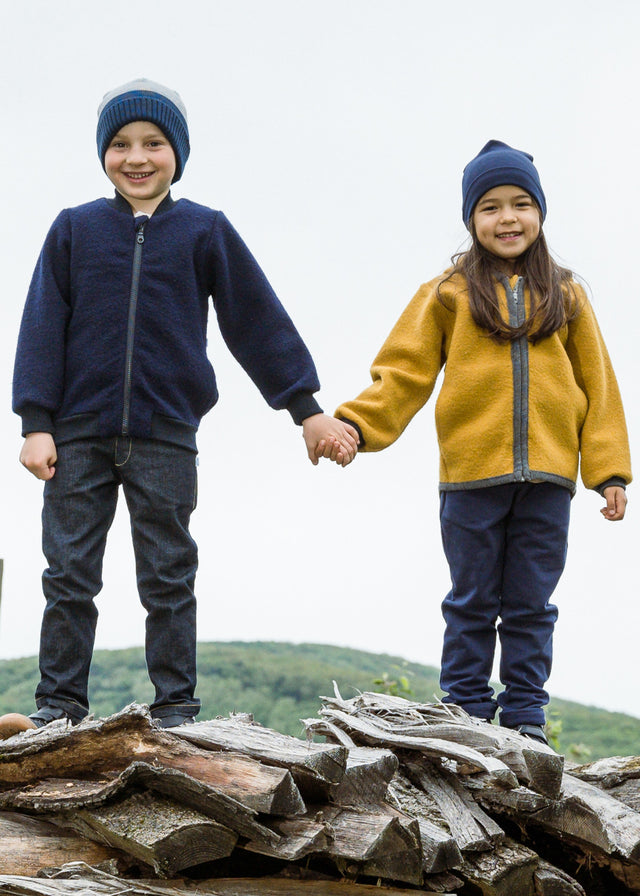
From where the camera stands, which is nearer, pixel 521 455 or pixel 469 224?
pixel 521 455

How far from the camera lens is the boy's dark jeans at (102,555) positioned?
147 inches

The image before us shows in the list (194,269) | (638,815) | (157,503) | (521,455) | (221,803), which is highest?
(194,269)

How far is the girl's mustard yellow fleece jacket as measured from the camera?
13.9 feet

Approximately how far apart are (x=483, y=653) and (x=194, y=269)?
1933mm

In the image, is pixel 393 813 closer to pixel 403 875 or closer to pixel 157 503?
pixel 403 875

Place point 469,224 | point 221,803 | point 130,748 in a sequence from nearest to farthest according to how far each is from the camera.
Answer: point 221,803 → point 130,748 → point 469,224

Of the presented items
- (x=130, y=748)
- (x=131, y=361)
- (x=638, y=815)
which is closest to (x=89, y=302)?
(x=131, y=361)

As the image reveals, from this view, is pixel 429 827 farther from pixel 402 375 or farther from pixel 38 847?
pixel 402 375

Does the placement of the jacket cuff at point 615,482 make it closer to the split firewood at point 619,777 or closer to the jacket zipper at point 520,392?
the jacket zipper at point 520,392

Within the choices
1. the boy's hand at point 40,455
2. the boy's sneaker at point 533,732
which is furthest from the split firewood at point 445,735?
the boy's hand at point 40,455

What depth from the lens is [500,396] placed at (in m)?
4.28

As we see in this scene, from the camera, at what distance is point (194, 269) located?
4.12 metres

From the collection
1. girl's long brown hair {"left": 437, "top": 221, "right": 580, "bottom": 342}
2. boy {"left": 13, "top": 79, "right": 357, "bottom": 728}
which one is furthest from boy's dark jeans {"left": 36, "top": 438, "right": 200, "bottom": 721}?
girl's long brown hair {"left": 437, "top": 221, "right": 580, "bottom": 342}

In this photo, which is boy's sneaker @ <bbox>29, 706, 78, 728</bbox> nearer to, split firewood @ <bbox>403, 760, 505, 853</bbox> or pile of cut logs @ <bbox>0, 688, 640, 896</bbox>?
pile of cut logs @ <bbox>0, 688, 640, 896</bbox>
